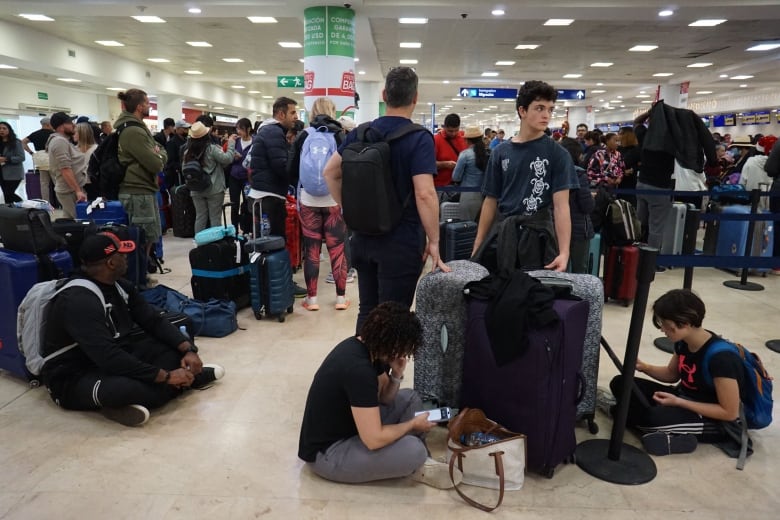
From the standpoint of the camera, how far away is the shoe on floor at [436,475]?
2.29 m

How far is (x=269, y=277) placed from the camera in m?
4.38

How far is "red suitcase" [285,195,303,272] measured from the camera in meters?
5.73

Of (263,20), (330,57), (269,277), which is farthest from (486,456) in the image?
(263,20)

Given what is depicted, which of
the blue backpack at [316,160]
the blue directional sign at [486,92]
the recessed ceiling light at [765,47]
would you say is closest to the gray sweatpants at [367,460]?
the blue backpack at [316,160]

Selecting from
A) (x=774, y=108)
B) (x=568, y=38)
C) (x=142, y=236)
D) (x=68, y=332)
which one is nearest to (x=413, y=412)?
(x=68, y=332)

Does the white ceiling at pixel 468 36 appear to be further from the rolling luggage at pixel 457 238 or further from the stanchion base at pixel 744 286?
the stanchion base at pixel 744 286

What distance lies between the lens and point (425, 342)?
2.74m

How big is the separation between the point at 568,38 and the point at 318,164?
1067cm

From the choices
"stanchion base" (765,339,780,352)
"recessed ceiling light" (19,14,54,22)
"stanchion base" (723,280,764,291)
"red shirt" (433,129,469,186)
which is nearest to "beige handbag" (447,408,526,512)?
"stanchion base" (765,339,780,352)

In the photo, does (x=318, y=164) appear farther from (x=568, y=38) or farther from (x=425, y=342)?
(x=568, y=38)

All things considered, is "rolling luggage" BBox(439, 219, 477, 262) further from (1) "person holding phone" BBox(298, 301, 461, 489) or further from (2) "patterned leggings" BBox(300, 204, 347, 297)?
(1) "person holding phone" BBox(298, 301, 461, 489)

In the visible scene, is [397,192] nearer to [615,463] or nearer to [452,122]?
[615,463]

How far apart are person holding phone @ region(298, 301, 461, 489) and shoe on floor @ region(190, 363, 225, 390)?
3.66 feet

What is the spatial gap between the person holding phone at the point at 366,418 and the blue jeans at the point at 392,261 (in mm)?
446
